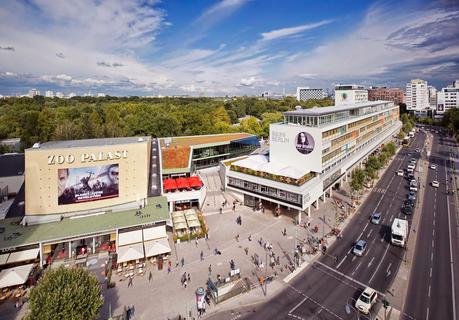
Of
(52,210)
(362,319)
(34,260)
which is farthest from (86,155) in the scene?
(362,319)

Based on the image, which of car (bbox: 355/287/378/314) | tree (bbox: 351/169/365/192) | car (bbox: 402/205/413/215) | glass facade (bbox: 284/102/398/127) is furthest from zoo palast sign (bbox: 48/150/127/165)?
car (bbox: 402/205/413/215)

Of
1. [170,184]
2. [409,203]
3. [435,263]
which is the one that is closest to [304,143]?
[409,203]

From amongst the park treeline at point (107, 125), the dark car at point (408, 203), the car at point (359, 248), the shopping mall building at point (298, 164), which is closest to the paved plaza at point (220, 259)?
the shopping mall building at point (298, 164)

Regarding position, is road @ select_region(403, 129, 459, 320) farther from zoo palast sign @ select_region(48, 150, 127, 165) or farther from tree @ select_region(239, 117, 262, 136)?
tree @ select_region(239, 117, 262, 136)

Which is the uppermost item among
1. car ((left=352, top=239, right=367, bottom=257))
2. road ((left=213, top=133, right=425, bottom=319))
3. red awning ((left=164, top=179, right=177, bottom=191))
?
red awning ((left=164, top=179, right=177, bottom=191))

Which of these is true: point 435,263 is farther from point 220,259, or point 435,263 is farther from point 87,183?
point 87,183
